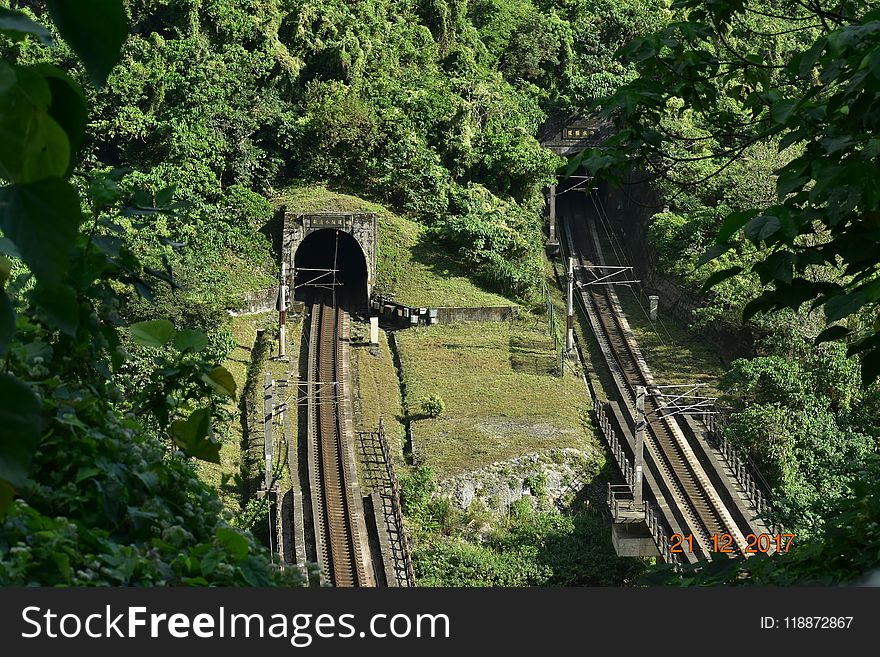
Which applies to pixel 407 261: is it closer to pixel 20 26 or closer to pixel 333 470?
pixel 333 470

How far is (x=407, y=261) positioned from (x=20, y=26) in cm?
2936

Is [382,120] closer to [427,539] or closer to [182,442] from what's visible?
[427,539]

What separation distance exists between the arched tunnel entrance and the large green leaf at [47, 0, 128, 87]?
28265 millimetres

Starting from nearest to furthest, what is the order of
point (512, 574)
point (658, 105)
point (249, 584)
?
point (249, 584)
point (658, 105)
point (512, 574)

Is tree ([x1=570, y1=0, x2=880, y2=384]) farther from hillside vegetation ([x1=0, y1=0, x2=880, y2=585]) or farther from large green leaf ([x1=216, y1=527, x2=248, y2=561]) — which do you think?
large green leaf ([x1=216, y1=527, x2=248, y2=561])

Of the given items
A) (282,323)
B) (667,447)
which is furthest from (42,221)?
(282,323)

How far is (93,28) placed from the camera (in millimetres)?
2020

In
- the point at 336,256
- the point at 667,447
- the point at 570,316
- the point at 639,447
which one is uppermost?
the point at 336,256

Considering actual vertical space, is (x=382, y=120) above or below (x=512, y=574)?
above

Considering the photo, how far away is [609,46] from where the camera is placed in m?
43.3

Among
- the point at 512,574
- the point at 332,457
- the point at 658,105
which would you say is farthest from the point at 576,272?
the point at 658,105

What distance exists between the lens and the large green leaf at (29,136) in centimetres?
190

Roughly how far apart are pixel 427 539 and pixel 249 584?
16.6 metres

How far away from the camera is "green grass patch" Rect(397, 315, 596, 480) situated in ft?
75.0
